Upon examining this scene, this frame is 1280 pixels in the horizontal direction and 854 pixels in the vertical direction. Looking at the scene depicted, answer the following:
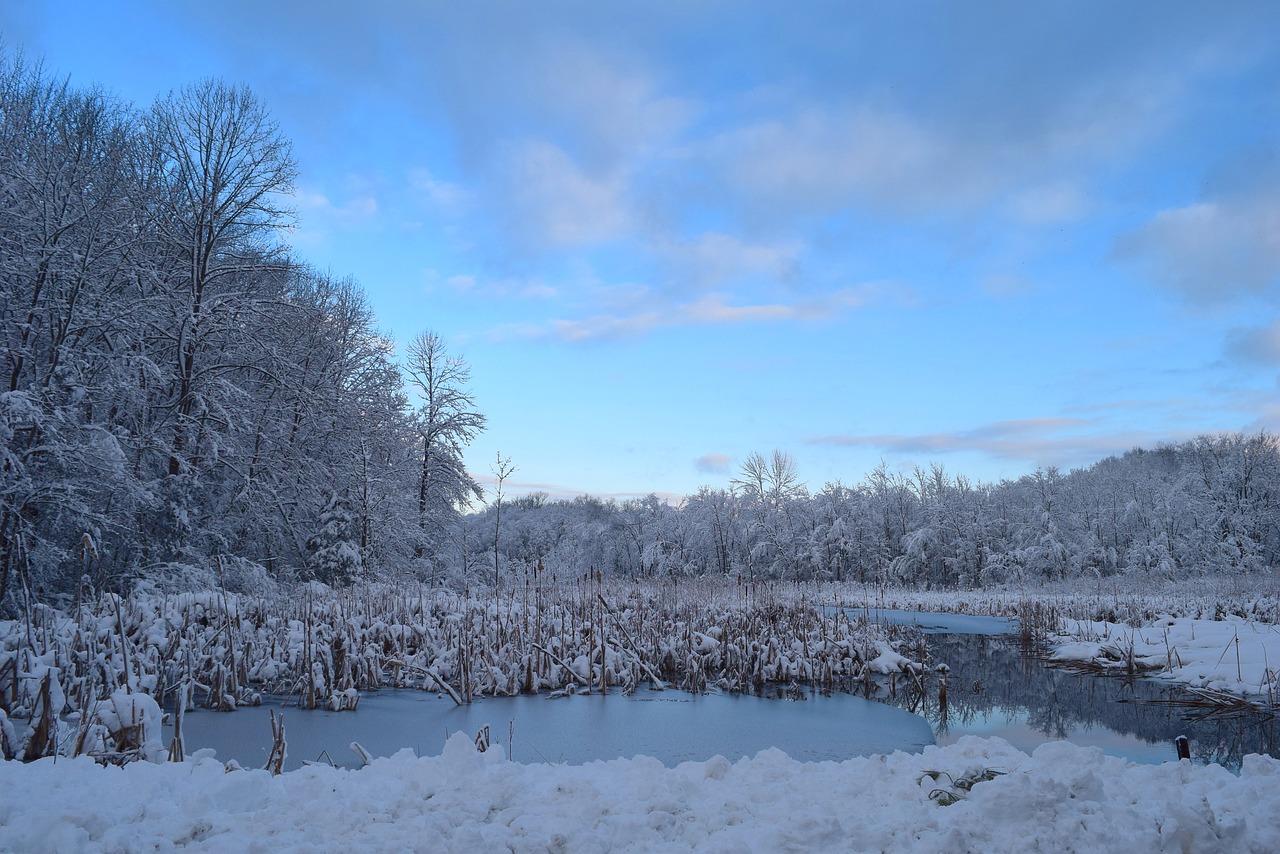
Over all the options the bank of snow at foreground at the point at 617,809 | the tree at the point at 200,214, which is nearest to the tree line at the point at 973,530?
the tree at the point at 200,214

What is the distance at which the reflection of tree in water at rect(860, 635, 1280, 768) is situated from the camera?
8.35m

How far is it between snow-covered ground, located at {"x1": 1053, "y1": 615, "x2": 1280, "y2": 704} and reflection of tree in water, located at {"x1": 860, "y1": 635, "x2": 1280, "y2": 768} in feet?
1.95

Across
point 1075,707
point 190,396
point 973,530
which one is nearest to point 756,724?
point 1075,707

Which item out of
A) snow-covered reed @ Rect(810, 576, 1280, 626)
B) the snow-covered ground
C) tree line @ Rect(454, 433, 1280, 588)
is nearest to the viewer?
the snow-covered ground

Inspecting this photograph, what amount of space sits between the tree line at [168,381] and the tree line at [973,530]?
950 centimetres

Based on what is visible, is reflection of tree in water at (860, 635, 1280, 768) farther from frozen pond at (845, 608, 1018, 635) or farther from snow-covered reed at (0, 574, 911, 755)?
frozen pond at (845, 608, 1018, 635)

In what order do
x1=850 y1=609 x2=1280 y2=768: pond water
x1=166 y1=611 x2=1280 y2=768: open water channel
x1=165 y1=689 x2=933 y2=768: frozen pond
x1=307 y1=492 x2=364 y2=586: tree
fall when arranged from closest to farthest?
x1=165 y1=689 x2=933 y2=768: frozen pond < x1=166 y1=611 x2=1280 y2=768: open water channel < x1=850 y1=609 x2=1280 y2=768: pond water < x1=307 y1=492 x2=364 y2=586: tree

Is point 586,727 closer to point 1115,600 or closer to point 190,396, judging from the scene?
point 190,396

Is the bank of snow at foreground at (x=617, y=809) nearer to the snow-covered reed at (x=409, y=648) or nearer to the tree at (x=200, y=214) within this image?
the snow-covered reed at (x=409, y=648)

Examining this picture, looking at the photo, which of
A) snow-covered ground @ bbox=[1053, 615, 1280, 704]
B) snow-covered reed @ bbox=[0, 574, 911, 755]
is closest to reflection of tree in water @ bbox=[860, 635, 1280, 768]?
snow-covered ground @ bbox=[1053, 615, 1280, 704]

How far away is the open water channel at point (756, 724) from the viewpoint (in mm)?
7082

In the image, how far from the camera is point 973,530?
145ft

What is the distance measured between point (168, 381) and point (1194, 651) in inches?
808

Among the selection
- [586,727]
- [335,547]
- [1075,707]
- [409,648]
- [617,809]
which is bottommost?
[1075,707]
